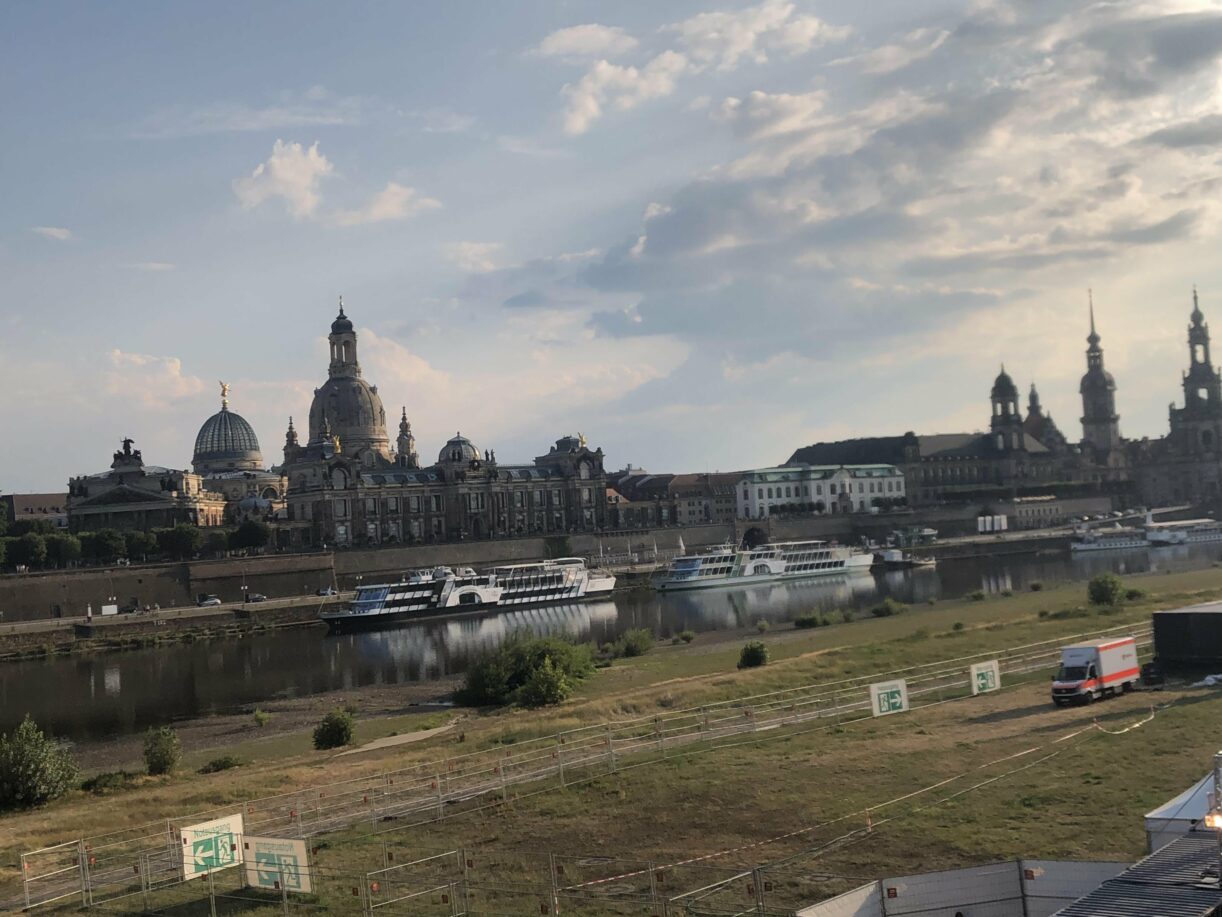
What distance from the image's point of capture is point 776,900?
16.0m

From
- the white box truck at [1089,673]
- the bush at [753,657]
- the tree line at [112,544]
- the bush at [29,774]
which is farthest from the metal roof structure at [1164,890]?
the tree line at [112,544]

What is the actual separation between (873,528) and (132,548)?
256 feet

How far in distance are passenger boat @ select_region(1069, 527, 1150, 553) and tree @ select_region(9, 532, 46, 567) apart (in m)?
87.2

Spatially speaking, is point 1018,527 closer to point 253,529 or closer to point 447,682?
point 253,529

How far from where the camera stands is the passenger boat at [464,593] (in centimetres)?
8025

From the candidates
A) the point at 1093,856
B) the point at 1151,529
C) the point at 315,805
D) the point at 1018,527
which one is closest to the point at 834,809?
the point at 1093,856

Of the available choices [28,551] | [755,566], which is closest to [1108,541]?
[755,566]

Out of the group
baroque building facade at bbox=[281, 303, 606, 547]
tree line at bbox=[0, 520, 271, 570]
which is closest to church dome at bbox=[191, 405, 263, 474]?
baroque building facade at bbox=[281, 303, 606, 547]

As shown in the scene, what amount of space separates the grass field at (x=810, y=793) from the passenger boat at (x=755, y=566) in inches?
2363

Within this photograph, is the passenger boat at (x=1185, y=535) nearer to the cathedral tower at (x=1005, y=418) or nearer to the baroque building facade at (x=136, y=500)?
the cathedral tower at (x=1005, y=418)

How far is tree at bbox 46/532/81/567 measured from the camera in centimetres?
9281

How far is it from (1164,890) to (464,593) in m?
76.3

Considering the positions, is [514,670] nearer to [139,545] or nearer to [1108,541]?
[139,545]

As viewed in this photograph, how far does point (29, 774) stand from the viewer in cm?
2822
